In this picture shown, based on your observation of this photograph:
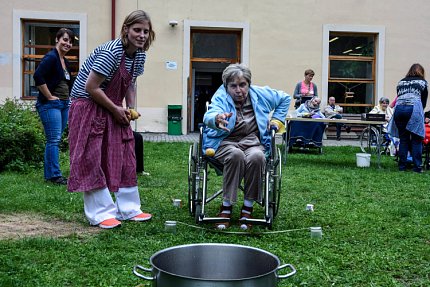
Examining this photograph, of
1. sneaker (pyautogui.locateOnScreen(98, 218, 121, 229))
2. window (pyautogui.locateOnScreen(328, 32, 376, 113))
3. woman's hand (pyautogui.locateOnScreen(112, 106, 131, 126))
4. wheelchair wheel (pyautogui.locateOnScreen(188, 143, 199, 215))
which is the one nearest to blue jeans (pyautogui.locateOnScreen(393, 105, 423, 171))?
wheelchair wheel (pyautogui.locateOnScreen(188, 143, 199, 215))

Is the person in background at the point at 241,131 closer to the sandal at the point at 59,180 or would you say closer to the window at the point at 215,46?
the sandal at the point at 59,180

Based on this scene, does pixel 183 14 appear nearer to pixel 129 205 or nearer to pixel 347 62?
pixel 347 62

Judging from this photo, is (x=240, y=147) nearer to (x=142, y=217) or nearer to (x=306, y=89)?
(x=142, y=217)

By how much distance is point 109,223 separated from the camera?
4156mm

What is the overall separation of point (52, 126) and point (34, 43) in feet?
30.0

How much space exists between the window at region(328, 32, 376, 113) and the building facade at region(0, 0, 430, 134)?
26mm

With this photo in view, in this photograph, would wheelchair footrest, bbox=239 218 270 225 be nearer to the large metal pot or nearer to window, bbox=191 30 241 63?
the large metal pot

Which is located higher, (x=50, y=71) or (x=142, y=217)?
(x=50, y=71)

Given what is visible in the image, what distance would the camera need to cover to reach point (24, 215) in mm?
4598

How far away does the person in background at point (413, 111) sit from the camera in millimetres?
8438

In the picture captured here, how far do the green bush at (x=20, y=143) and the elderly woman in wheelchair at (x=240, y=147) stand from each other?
12.3 feet

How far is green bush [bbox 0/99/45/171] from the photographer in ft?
24.7

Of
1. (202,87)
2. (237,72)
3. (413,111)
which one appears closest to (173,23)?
(202,87)

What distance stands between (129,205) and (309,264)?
170 cm
